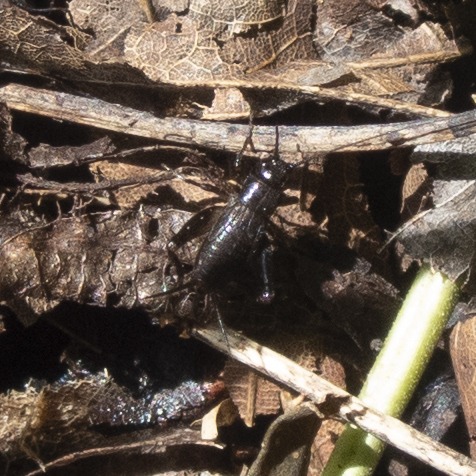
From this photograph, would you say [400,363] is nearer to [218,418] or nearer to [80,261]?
[218,418]

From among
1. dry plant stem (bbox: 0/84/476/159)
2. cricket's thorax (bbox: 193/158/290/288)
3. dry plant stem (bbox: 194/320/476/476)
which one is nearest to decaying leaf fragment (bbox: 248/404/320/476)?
dry plant stem (bbox: 194/320/476/476)

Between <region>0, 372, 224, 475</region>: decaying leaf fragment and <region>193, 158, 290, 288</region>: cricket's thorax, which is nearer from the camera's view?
<region>0, 372, 224, 475</region>: decaying leaf fragment

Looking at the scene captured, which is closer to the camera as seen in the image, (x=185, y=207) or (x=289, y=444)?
(x=289, y=444)

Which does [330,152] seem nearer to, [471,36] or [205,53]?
[205,53]

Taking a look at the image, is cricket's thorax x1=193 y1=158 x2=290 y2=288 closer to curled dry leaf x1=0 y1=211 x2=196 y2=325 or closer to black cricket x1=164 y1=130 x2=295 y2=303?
black cricket x1=164 y1=130 x2=295 y2=303

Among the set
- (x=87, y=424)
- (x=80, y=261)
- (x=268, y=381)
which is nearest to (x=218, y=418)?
(x=268, y=381)

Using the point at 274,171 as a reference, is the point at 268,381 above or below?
below

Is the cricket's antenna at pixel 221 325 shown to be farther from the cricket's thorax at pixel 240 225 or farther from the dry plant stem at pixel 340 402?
the cricket's thorax at pixel 240 225
